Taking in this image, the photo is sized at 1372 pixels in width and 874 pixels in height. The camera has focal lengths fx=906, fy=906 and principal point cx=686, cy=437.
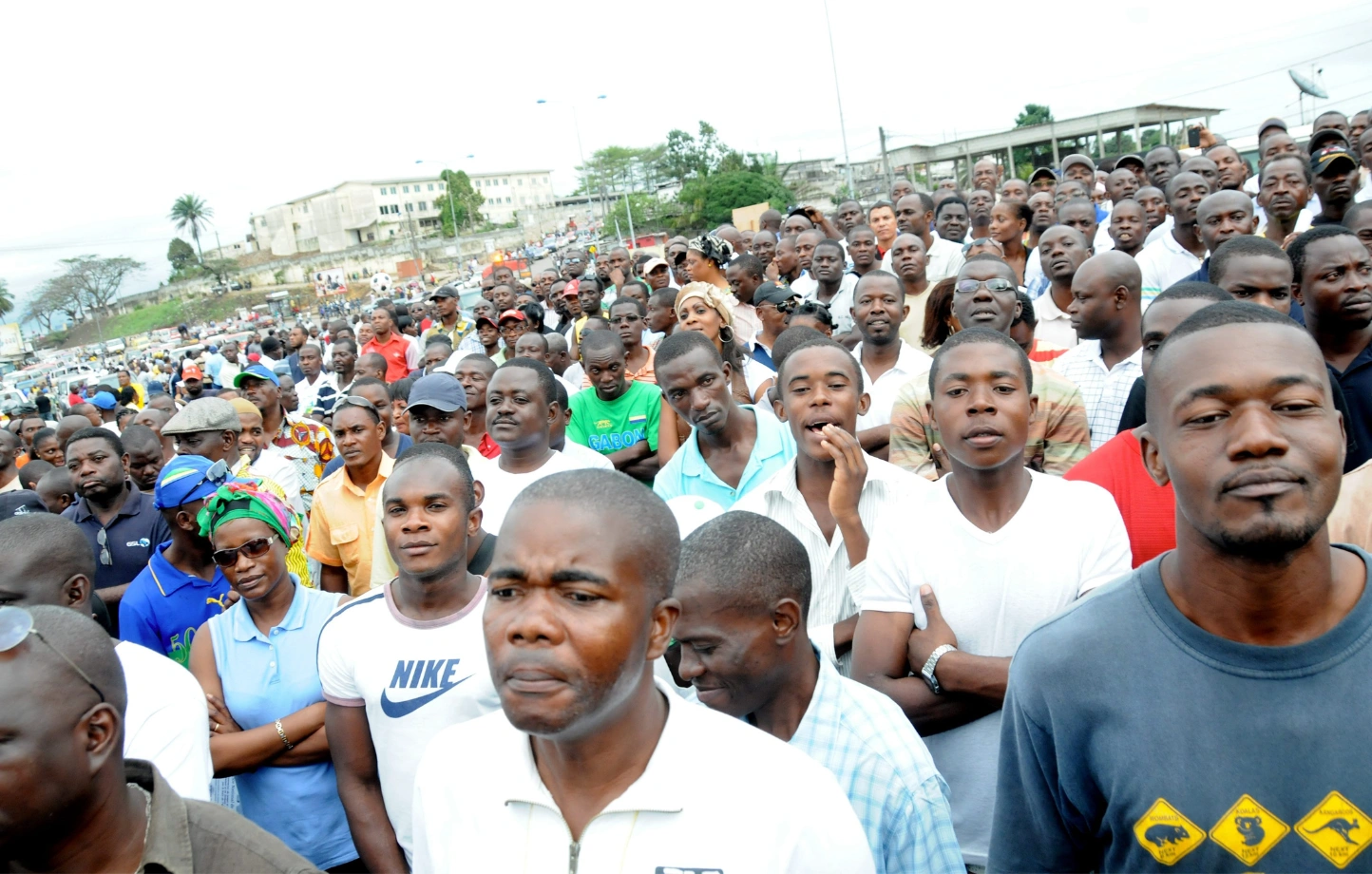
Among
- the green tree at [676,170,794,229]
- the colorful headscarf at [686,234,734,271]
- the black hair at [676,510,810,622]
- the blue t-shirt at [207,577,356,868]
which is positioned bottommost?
the blue t-shirt at [207,577,356,868]

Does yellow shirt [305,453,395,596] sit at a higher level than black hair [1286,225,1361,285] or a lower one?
lower

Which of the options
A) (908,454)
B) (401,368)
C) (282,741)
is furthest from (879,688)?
(401,368)

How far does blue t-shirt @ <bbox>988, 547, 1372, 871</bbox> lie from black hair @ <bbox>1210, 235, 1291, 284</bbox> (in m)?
3.29

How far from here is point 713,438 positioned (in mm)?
4699

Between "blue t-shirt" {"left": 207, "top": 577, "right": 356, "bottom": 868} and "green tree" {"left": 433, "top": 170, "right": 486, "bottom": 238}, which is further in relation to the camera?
"green tree" {"left": 433, "top": 170, "right": 486, "bottom": 238}

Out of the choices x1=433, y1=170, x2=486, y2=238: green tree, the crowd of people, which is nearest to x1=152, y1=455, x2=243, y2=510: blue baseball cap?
the crowd of people

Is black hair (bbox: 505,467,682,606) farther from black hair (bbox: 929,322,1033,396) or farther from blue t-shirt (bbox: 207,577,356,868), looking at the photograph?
blue t-shirt (bbox: 207,577,356,868)

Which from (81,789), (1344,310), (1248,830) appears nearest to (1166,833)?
(1248,830)

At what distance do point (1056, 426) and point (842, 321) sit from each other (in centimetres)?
430

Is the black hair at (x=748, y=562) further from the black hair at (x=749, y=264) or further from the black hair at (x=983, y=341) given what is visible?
the black hair at (x=749, y=264)

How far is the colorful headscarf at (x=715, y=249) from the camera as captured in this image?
30.8ft

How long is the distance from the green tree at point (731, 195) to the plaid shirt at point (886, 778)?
4212 centimetres

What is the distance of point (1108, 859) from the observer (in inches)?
70.2

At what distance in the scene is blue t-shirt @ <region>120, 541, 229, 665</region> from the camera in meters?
4.22
